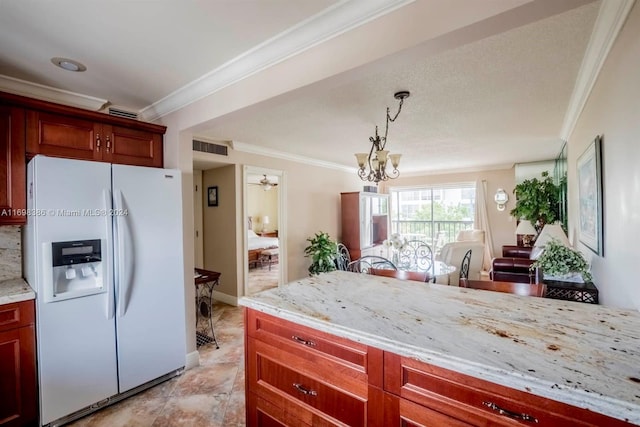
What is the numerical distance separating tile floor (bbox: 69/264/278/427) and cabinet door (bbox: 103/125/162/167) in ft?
6.31

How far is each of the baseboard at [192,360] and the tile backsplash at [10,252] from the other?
1.51 meters

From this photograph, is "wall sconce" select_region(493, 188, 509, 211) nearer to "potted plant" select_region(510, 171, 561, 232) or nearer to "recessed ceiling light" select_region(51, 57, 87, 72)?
"potted plant" select_region(510, 171, 561, 232)

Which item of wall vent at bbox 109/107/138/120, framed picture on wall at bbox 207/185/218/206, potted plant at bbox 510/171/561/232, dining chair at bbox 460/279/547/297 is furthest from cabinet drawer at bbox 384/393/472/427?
potted plant at bbox 510/171/561/232

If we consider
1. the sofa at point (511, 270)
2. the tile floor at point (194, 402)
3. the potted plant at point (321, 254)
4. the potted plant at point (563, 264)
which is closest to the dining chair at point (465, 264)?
the sofa at point (511, 270)

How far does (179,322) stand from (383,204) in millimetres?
5698

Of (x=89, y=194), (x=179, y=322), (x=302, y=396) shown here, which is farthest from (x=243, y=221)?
(x=302, y=396)

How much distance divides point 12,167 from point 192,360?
2067 mm

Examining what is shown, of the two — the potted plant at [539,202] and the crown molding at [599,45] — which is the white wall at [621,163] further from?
the potted plant at [539,202]

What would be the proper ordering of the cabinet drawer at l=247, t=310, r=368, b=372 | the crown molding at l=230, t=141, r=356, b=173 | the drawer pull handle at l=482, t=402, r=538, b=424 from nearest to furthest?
the drawer pull handle at l=482, t=402, r=538, b=424 → the cabinet drawer at l=247, t=310, r=368, b=372 → the crown molding at l=230, t=141, r=356, b=173

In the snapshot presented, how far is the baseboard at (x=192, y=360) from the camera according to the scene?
2732mm

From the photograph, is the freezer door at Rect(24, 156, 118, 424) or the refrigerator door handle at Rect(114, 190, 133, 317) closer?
the freezer door at Rect(24, 156, 118, 424)

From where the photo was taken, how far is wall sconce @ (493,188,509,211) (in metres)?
6.70

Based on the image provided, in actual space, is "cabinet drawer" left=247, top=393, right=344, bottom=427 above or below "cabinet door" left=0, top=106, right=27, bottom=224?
below

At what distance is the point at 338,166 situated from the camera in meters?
6.58
